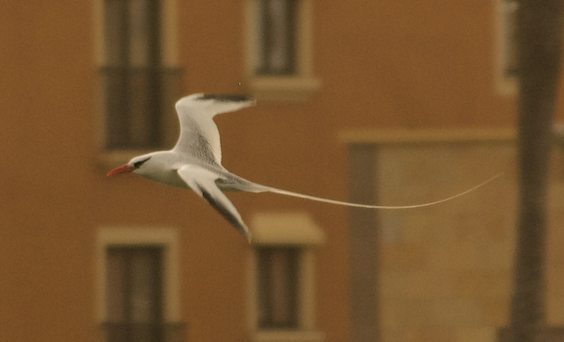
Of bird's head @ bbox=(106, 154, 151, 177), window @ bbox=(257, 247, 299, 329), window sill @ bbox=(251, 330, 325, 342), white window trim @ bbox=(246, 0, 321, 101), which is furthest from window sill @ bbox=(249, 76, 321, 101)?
bird's head @ bbox=(106, 154, 151, 177)

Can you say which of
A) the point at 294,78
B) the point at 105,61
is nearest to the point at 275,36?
the point at 294,78

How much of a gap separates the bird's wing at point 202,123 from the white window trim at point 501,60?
4417 mm

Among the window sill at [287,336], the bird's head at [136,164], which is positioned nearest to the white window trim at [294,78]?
the window sill at [287,336]

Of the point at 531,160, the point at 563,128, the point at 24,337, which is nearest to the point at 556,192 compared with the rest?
the point at 563,128

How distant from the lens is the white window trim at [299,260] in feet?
28.4

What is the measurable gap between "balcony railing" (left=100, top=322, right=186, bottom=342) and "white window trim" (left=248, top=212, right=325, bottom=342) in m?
0.56

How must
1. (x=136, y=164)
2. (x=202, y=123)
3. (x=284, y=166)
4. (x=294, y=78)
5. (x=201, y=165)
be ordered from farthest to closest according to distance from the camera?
1. (x=294, y=78)
2. (x=284, y=166)
3. (x=202, y=123)
4. (x=136, y=164)
5. (x=201, y=165)

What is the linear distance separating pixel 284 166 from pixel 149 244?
1.21 meters

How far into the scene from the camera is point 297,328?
356 inches

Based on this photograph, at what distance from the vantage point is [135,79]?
8875mm

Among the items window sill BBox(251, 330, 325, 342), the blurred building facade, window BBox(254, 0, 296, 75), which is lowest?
window sill BBox(251, 330, 325, 342)

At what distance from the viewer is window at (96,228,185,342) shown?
348 inches

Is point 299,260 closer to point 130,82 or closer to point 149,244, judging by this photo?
point 149,244

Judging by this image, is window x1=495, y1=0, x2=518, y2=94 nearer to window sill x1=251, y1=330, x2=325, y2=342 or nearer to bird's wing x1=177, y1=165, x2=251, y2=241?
window sill x1=251, y1=330, x2=325, y2=342
